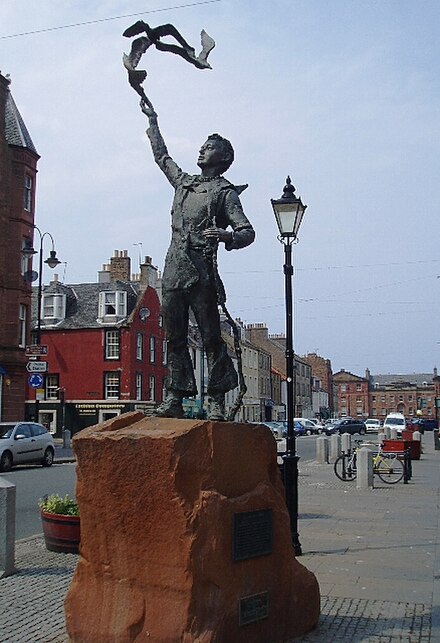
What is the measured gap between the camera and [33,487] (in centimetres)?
1625

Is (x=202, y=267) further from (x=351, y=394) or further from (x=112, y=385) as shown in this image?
(x=351, y=394)

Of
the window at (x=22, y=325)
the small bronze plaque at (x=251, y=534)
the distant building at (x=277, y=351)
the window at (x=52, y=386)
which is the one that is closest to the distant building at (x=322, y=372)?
the distant building at (x=277, y=351)

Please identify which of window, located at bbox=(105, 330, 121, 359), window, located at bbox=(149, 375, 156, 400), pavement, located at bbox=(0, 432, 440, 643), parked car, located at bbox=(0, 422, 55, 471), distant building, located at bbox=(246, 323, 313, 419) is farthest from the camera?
distant building, located at bbox=(246, 323, 313, 419)

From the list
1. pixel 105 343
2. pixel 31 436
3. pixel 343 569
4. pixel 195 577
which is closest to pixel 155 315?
pixel 105 343

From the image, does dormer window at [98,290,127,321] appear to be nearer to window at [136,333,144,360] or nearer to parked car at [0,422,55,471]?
window at [136,333,144,360]

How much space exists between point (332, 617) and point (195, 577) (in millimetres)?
1865

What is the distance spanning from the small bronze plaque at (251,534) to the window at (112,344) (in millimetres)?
40778

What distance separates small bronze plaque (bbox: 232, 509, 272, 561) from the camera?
5.23 meters

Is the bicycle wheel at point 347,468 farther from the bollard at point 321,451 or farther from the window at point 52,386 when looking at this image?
the window at point 52,386

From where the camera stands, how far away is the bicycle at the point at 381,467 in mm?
18609

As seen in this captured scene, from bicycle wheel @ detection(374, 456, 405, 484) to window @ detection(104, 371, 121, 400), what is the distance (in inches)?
1097

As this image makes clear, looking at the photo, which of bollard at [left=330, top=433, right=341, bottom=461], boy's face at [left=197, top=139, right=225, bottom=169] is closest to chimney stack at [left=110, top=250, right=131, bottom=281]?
bollard at [left=330, top=433, right=341, bottom=461]

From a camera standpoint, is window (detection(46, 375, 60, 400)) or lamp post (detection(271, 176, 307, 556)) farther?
window (detection(46, 375, 60, 400))

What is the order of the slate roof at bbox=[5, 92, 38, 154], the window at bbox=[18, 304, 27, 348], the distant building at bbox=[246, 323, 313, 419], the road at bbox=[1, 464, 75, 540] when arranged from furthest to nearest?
1. the distant building at bbox=[246, 323, 313, 419]
2. the slate roof at bbox=[5, 92, 38, 154]
3. the window at bbox=[18, 304, 27, 348]
4. the road at bbox=[1, 464, 75, 540]
